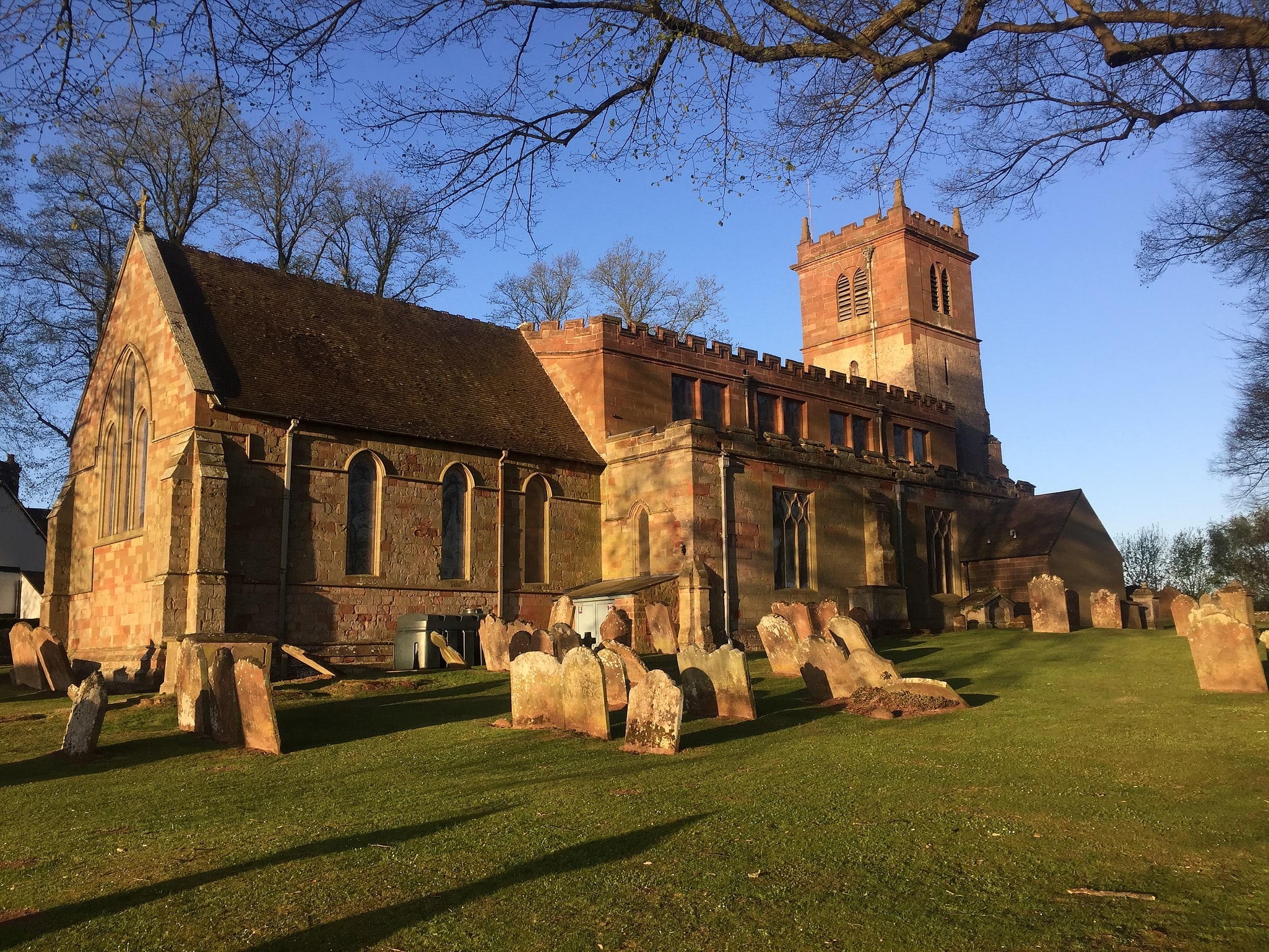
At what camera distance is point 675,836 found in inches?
276

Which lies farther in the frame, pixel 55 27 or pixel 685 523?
pixel 685 523

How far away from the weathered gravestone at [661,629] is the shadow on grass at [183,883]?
48.3ft

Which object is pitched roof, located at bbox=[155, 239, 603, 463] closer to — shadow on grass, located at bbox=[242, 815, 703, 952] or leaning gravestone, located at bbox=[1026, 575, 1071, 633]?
leaning gravestone, located at bbox=[1026, 575, 1071, 633]

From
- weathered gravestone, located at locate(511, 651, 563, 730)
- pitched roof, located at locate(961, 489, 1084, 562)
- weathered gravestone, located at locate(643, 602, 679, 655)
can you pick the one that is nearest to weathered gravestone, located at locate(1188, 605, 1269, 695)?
weathered gravestone, located at locate(511, 651, 563, 730)

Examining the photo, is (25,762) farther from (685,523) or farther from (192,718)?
(685,523)

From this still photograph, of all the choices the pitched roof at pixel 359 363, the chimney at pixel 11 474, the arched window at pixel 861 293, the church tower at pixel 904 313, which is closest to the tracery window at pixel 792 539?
the pitched roof at pixel 359 363

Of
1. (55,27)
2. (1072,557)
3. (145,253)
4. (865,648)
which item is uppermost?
(145,253)

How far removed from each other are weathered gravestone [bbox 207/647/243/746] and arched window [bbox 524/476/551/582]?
44.9ft

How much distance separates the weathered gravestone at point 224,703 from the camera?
1201 cm

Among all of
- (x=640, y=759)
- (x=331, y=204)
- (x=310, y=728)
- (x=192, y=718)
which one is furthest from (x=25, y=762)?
(x=331, y=204)

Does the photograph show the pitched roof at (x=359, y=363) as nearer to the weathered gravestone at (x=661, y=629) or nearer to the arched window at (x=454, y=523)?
the arched window at (x=454, y=523)

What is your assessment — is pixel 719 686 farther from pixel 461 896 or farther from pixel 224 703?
pixel 461 896

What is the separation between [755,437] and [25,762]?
63.1 ft

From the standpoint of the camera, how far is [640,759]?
10203 millimetres
